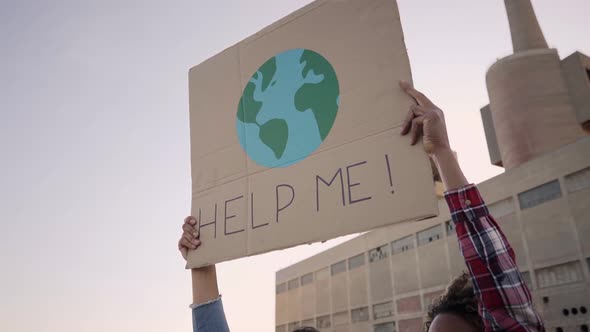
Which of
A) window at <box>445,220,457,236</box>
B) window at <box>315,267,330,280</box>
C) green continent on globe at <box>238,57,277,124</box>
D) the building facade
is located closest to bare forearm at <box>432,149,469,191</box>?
green continent on globe at <box>238,57,277,124</box>

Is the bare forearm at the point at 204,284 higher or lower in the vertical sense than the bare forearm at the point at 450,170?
lower

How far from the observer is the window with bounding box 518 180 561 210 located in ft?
83.5

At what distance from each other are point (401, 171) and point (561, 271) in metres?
27.4

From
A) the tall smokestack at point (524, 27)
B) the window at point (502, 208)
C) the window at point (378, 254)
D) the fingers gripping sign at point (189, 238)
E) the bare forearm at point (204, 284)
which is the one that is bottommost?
the bare forearm at point (204, 284)

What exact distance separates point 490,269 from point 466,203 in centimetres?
21

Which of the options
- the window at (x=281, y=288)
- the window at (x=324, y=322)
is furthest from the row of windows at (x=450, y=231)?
the window at (x=324, y=322)

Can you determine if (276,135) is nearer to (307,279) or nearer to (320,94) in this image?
(320,94)

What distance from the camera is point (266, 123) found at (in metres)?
2.20

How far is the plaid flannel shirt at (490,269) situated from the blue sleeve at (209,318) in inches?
45.1

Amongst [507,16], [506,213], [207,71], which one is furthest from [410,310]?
[207,71]

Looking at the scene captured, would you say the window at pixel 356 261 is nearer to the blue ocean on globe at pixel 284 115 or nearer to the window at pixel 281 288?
the window at pixel 281 288

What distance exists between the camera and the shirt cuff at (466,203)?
4.42 feet

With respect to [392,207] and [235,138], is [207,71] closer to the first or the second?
[235,138]

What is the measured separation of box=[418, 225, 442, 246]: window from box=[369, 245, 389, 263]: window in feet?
14.3
